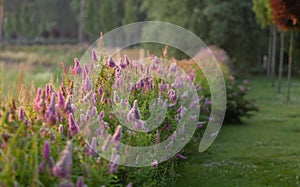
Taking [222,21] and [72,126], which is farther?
[222,21]

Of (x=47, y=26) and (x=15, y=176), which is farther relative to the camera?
(x=47, y=26)

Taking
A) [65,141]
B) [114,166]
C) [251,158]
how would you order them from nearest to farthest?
1. [114,166]
2. [65,141]
3. [251,158]

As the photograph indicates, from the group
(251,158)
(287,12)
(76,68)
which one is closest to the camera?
(76,68)

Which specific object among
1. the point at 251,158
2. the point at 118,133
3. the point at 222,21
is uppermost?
Result: the point at 222,21

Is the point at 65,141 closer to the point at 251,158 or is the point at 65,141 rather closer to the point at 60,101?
the point at 60,101

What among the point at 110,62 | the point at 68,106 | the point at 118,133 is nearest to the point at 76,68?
the point at 110,62

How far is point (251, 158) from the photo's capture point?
7.38 metres

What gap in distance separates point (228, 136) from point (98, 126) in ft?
19.3

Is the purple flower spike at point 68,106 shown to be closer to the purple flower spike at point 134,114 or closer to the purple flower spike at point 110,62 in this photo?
the purple flower spike at point 134,114

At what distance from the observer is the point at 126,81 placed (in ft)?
17.3

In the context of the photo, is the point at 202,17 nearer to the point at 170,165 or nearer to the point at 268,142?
the point at 268,142

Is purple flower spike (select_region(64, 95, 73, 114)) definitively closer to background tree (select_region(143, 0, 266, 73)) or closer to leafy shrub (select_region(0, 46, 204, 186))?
leafy shrub (select_region(0, 46, 204, 186))

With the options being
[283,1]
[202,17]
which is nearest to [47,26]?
[202,17]

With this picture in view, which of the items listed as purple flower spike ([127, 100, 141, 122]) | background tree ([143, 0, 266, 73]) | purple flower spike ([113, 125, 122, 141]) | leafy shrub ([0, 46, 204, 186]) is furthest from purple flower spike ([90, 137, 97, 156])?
background tree ([143, 0, 266, 73])
